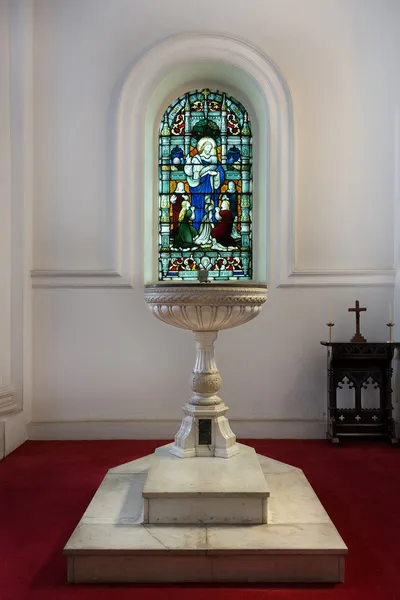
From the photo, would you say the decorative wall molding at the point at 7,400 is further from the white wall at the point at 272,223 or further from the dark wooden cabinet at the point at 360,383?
the dark wooden cabinet at the point at 360,383

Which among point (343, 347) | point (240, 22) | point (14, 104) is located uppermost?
point (240, 22)

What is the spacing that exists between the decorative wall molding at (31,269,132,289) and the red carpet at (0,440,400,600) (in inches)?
59.4

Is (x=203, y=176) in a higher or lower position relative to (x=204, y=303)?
higher

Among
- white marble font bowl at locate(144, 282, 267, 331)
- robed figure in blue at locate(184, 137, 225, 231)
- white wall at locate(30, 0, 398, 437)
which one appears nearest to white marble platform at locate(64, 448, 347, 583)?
white marble font bowl at locate(144, 282, 267, 331)

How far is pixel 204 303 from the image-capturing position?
11.1 feet

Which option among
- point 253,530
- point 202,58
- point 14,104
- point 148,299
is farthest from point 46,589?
point 202,58

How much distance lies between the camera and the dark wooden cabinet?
5199mm

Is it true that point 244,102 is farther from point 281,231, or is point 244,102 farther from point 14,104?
point 14,104

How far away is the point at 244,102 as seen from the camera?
6.08 metres

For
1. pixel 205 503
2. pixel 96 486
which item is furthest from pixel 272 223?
pixel 205 503

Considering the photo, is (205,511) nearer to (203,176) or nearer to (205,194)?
(205,194)

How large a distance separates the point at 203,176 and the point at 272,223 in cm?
99

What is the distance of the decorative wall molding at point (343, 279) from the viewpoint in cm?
554

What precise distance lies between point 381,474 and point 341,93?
364cm
